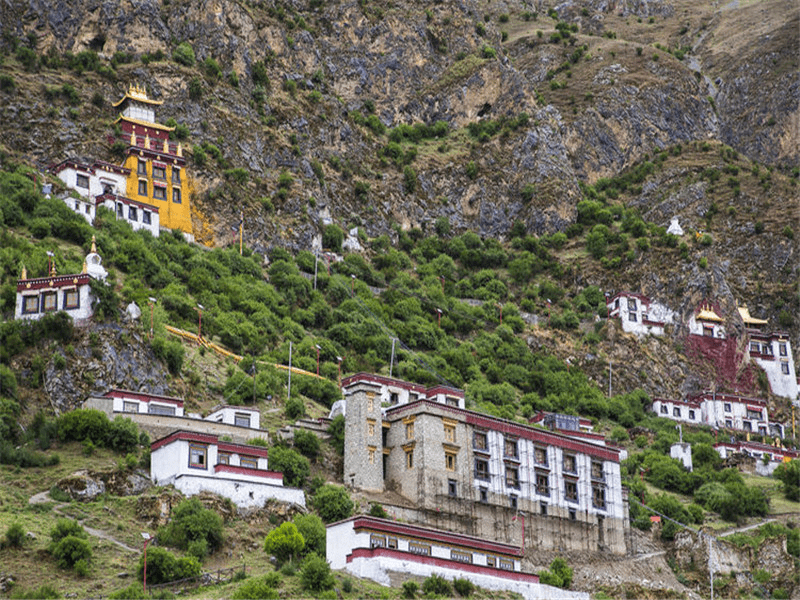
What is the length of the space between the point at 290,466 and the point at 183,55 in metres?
76.2

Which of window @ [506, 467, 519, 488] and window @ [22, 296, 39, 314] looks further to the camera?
window @ [22, 296, 39, 314]

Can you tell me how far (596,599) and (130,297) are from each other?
41235 mm

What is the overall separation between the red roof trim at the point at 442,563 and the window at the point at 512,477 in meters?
10.6

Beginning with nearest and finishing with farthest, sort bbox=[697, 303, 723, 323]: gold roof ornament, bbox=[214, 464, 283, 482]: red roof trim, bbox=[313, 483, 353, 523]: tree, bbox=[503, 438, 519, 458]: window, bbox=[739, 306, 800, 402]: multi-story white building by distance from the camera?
bbox=[214, 464, 283, 482]: red roof trim
bbox=[313, 483, 353, 523]: tree
bbox=[503, 438, 519, 458]: window
bbox=[697, 303, 723, 323]: gold roof ornament
bbox=[739, 306, 800, 402]: multi-story white building

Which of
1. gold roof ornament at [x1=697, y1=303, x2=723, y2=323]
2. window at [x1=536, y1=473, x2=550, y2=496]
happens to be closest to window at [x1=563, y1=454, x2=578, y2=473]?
window at [x1=536, y1=473, x2=550, y2=496]

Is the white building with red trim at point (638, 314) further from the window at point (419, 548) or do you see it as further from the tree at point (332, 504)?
the window at point (419, 548)

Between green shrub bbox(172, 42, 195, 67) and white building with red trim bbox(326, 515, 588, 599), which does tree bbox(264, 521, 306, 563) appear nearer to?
white building with red trim bbox(326, 515, 588, 599)

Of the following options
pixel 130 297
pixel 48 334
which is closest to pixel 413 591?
Answer: pixel 48 334

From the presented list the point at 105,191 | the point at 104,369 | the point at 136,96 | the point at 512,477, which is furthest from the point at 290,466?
the point at 136,96

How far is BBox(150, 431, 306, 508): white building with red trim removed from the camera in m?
65.7

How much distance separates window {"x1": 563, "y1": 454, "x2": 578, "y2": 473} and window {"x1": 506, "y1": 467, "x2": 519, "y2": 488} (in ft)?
15.6

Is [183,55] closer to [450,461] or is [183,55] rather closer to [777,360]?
[450,461]

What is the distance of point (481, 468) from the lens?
77625mm

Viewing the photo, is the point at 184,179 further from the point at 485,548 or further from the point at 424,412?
the point at 485,548
